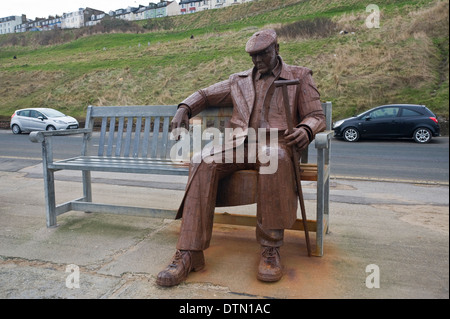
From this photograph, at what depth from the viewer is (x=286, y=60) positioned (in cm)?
2123

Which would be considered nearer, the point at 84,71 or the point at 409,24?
the point at 409,24

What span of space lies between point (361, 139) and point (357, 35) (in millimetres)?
11521

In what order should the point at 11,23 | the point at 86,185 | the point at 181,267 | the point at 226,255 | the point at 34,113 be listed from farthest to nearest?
the point at 11,23, the point at 34,113, the point at 86,185, the point at 226,255, the point at 181,267

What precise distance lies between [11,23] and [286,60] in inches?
3208

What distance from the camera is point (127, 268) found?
294 cm

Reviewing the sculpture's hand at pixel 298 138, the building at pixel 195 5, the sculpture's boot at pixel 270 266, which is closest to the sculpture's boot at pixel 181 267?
the sculpture's boot at pixel 270 266

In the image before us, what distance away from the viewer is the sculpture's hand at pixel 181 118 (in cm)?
341

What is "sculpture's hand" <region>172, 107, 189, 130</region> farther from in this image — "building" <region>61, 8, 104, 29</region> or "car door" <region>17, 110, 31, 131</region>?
"building" <region>61, 8, 104, 29</region>

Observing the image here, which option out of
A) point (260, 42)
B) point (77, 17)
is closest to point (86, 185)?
point (260, 42)

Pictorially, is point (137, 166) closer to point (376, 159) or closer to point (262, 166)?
point (262, 166)

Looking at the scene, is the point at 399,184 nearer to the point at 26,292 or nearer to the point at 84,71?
the point at 26,292

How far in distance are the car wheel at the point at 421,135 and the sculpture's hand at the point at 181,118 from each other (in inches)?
420

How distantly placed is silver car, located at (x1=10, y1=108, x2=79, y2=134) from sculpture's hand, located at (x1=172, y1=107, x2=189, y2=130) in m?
14.7
